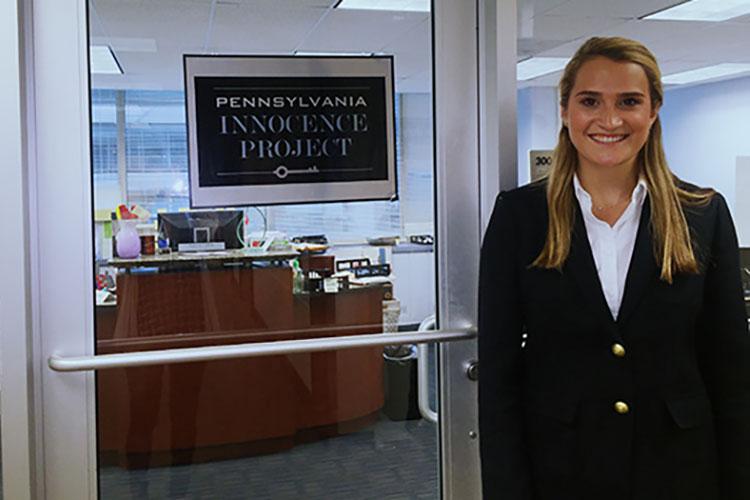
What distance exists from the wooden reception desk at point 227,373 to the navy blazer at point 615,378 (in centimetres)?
48

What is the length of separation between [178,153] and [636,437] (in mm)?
1219

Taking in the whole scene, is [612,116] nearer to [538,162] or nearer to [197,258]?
[538,162]

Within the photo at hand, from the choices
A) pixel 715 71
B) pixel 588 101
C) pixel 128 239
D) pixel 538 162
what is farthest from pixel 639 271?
pixel 715 71

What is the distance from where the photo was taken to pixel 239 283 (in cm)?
189

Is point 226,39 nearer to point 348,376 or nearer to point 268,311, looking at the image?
point 268,311

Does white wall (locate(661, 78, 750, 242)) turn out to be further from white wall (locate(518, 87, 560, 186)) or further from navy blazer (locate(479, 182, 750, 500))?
navy blazer (locate(479, 182, 750, 500))

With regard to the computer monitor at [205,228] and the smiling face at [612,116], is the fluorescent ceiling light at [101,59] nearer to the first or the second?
the computer monitor at [205,228]

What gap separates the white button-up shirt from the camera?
1.54m

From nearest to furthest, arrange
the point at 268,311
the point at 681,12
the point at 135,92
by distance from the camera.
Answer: the point at 135,92 → the point at 268,311 → the point at 681,12

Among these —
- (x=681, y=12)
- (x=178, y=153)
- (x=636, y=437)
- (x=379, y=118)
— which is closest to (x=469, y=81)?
(x=379, y=118)

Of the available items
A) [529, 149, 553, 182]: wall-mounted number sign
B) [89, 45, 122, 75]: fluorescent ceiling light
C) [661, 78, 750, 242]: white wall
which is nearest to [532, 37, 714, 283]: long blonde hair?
[661, 78, 750, 242]: white wall

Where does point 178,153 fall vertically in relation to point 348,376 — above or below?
above

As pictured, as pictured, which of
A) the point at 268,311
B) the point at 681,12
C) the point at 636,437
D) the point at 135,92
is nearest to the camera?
the point at 636,437

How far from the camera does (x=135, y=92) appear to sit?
66.3 inches
